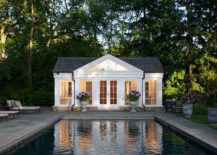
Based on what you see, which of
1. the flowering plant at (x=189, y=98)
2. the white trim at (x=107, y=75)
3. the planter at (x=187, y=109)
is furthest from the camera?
the white trim at (x=107, y=75)

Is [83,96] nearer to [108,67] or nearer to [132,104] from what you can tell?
[108,67]

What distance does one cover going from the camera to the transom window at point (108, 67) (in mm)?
30984

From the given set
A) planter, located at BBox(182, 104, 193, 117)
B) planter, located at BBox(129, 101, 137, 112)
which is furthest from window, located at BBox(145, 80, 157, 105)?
planter, located at BBox(182, 104, 193, 117)

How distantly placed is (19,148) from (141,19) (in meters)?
30.5

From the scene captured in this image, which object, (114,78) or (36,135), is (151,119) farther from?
(36,135)

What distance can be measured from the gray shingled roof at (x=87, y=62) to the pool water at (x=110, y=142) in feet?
38.6

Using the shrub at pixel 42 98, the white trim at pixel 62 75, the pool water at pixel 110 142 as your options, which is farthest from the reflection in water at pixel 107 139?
the shrub at pixel 42 98

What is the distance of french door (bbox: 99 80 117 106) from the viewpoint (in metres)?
30.9

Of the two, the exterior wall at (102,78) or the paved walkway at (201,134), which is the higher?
the exterior wall at (102,78)

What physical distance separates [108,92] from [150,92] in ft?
9.81

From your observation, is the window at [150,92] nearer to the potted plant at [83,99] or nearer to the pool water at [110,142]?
the potted plant at [83,99]

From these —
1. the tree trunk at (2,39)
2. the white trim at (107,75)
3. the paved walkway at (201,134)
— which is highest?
the tree trunk at (2,39)

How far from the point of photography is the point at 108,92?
1216 inches

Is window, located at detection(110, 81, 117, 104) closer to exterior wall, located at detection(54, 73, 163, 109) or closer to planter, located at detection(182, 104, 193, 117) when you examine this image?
exterior wall, located at detection(54, 73, 163, 109)
